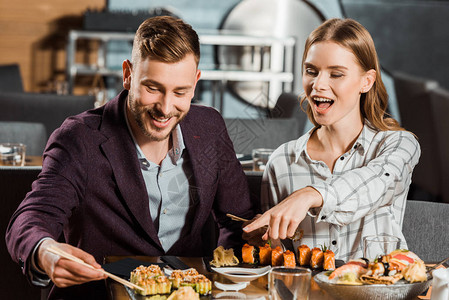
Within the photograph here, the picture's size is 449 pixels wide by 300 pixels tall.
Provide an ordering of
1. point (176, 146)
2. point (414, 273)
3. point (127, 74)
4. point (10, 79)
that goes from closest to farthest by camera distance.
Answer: point (414, 273), point (127, 74), point (176, 146), point (10, 79)

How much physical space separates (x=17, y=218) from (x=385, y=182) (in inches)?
38.0

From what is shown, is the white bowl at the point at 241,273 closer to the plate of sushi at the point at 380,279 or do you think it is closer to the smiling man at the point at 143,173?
the plate of sushi at the point at 380,279

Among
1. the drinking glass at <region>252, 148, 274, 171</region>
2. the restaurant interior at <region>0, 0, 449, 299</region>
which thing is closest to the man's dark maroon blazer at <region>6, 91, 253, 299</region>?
the drinking glass at <region>252, 148, 274, 171</region>

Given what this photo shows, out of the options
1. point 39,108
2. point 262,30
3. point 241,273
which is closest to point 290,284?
point 241,273

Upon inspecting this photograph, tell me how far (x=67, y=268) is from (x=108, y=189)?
1.74 feet

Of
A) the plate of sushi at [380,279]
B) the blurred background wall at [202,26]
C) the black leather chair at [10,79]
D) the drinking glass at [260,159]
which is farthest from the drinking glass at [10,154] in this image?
the blurred background wall at [202,26]

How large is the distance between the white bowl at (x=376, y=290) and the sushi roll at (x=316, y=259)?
205mm

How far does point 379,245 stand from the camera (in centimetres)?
151

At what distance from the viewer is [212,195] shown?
205cm

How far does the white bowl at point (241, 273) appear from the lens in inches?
61.9

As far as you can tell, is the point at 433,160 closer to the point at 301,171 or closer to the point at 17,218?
the point at 301,171

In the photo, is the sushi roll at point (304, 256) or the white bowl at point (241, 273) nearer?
the white bowl at point (241, 273)

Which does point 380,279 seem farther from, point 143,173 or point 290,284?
point 143,173

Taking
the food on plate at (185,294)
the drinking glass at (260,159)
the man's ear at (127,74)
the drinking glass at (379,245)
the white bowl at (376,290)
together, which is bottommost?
the drinking glass at (260,159)
